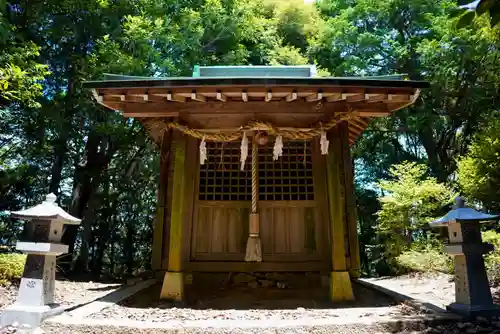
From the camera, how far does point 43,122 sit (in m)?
11.9

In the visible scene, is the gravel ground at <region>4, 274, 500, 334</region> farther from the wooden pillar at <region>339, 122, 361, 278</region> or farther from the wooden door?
the wooden door

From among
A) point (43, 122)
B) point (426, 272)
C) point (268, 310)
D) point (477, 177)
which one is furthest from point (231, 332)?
point (43, 122)

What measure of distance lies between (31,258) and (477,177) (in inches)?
346

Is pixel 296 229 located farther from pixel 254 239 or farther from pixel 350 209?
pixel 254 239

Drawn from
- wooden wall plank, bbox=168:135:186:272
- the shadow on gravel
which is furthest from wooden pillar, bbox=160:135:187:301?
the shadow on gravel

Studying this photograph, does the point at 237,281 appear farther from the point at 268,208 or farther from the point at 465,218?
the point at 465,218

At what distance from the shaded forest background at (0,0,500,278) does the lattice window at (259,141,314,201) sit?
4.49 m

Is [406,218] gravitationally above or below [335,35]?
below

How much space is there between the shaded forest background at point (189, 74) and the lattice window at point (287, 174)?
449 centimetres

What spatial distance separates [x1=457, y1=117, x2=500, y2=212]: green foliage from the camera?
8.10 meters

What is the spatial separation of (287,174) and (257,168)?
1003 mm

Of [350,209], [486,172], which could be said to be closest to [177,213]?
[350,209]

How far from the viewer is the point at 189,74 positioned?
11.5 meters

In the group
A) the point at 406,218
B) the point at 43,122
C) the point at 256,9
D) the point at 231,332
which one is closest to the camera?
the point at 231,332
